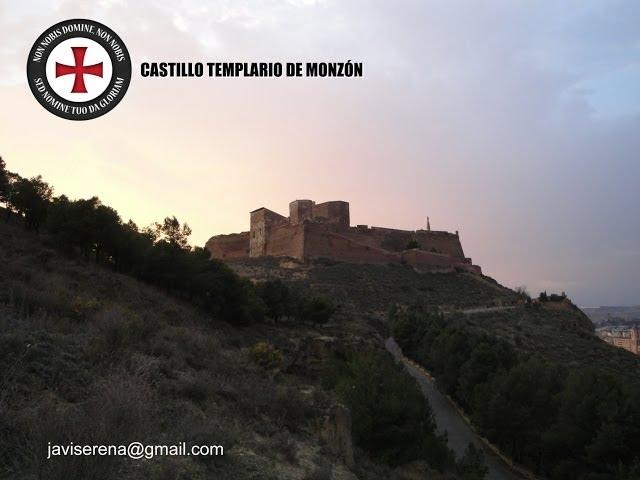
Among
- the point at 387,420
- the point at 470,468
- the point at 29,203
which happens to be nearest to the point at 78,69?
the point at 387,420

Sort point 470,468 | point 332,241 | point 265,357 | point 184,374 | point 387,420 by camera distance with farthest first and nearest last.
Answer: point 332,241
point 470,468
point 265,357
point 387,420
point 184,374

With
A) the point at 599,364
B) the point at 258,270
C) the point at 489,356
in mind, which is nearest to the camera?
the point at 489,356

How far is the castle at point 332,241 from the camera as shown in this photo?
4800 centimetres

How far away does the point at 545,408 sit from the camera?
18.0m

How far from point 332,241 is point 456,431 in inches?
1188

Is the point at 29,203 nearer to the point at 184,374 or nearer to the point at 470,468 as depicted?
the point at 184,374

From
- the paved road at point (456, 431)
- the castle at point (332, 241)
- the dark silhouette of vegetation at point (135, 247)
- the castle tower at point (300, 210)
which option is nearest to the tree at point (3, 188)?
the dark silhouette of vegetation at point (135, 247)

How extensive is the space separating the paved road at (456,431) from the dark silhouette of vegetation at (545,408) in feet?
1.89

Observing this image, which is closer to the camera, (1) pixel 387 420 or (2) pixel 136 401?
(2) pixel 136 401

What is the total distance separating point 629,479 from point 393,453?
A: 6.83 metres

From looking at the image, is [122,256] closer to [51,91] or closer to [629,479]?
[51,91]

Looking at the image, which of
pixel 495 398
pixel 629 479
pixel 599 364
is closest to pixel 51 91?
pixel 629 479

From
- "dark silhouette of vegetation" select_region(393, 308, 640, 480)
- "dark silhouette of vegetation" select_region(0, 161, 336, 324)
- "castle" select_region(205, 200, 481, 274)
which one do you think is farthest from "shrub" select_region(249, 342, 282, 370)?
"castle" select_region(205, 200, 481, 274)

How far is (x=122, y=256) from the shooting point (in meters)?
19.5
